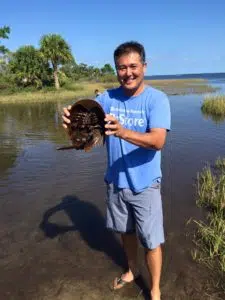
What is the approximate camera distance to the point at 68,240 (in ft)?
17.0

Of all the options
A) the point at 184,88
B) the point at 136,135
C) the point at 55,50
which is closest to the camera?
the point at 136,135

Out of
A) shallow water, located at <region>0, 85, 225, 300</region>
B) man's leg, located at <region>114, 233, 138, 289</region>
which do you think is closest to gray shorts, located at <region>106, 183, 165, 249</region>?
man's leg, located at <region>114, 233, 138, 289</region>

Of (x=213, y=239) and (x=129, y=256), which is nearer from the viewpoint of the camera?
(x=129, y=256)

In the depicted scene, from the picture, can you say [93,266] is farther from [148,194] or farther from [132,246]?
[148,194]

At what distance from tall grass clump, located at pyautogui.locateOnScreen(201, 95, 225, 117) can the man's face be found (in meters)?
16.9

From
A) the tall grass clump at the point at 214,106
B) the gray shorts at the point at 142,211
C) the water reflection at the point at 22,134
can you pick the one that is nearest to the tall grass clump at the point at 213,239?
the gray shorts at the point at 142,211

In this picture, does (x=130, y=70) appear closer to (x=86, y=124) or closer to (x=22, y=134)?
(x=86, y=124)

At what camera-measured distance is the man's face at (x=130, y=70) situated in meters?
3.01

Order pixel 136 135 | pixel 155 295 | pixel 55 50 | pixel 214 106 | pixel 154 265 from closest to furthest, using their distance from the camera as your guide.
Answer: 1. pixel 136 135
2. pixel 154 265
3. pixel 155 295
4. pixel 214 106
5. pixel 55 50

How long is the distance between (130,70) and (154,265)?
202 cm

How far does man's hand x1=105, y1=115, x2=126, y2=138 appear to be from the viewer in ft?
8.60

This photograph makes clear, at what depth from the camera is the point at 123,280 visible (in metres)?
4.04

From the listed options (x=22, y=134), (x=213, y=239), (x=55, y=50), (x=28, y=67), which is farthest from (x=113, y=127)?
(x=28, y=67)

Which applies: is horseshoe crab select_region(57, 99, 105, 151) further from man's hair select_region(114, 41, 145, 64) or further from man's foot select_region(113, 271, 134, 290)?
man's foot select_region(113, 271, 134, 290)
